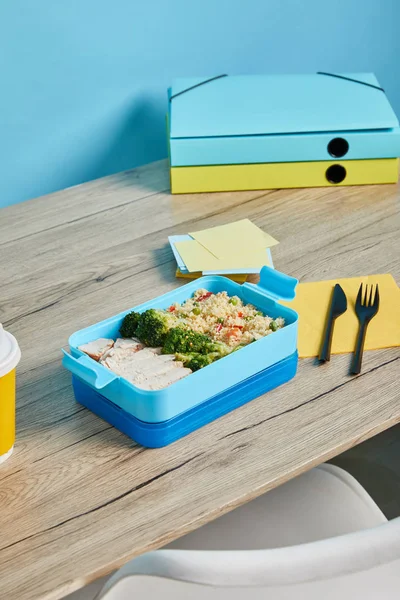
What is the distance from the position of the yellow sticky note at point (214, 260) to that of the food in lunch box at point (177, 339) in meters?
0.20

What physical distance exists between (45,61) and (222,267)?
2.64 ft

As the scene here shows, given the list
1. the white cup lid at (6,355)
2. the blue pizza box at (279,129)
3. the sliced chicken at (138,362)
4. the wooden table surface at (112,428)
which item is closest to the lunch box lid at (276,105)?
the blue pizza box at (279,129)

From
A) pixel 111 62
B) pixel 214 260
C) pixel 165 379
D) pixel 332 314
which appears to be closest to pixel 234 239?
pixel 214 260

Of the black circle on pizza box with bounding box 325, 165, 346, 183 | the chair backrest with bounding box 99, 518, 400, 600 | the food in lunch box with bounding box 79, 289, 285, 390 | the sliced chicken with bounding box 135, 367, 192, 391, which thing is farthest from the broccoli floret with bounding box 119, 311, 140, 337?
the black circle on pizza box with bounding box 325, 165, 346, 183

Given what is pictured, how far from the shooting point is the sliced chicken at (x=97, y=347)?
99 centimetres

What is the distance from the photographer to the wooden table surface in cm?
84

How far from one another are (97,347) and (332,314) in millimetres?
376

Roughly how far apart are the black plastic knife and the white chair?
22 centimetres

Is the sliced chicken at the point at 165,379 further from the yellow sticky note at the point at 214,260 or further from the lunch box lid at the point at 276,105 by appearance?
the lunch box lid at the point at 276,105

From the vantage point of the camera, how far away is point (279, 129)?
1.58 metres

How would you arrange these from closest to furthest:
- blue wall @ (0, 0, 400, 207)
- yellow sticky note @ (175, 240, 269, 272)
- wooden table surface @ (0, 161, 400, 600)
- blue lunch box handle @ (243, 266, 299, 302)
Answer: wooden table surface @ (0, 161, 400, 600) → blue lunch box handle @ (243, 266, 299, 302) → yellow sticky note @ (175, 240, 269, 272) → blue wall @ (0, 0, 400, 207)

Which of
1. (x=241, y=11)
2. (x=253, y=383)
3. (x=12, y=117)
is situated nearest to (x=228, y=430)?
(x=253, y=383)

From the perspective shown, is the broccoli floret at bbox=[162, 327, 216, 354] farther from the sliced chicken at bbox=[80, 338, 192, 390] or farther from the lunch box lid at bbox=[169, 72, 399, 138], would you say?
the lunch box lid at bbox=[169, 72, 399, 138]

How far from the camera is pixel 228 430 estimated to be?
3.20 feet
